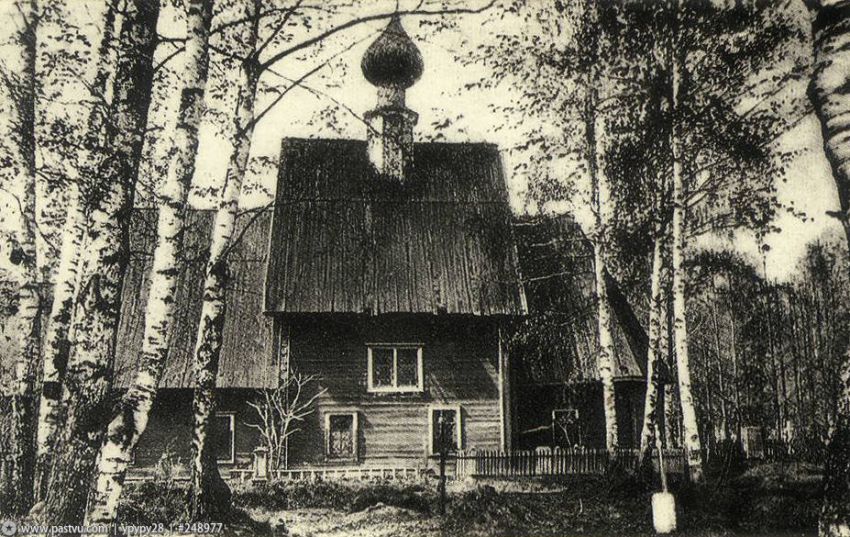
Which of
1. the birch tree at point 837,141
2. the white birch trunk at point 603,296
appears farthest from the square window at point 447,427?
the birch tree at point 837,141

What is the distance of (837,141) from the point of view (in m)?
4.83

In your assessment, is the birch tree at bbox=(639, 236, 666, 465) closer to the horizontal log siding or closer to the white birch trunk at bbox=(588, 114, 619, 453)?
the white birch trunk at bbox=(588, 114, 619, 453)

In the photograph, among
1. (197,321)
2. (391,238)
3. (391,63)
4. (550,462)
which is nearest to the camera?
(391,63)

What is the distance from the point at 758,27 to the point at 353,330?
7.05m

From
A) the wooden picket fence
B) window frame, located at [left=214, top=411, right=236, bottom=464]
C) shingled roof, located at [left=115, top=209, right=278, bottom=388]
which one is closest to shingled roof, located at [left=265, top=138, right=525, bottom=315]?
shingled roof, located at [left=115, top=209, right=278, bottom=388]

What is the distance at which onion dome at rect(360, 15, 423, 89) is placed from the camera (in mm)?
8922

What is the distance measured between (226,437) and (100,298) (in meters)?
6.64

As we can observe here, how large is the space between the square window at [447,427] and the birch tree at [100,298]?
6.69 m

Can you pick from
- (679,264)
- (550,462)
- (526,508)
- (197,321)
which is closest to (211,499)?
(526,508)

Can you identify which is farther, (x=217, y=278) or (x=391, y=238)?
(x=391, y=238)

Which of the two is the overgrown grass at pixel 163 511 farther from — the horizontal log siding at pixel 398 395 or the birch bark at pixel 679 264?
the birch bark at pixel 679 264

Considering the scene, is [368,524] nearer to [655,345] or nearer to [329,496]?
[329,496]

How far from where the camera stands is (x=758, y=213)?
25.5 ft

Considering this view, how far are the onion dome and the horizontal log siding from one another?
370 centimetres
